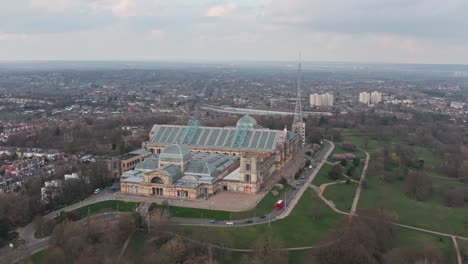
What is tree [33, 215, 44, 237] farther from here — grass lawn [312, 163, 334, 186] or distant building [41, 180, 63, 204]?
grass lawn [312, 163, 334, 186]

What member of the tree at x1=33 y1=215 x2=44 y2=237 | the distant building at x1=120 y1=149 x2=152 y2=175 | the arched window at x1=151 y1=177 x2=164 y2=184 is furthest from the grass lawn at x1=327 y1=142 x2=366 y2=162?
the tree at x1=33 y1=215 x2=44 y2=237

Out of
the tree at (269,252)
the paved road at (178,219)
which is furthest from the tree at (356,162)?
the tree at (269,252)

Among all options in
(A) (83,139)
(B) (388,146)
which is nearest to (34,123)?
(A) (83,139)

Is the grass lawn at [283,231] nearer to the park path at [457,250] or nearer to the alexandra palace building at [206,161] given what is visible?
the alexandra palace building at [206,161]

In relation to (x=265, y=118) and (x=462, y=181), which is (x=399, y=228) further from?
(x=265, y=118)

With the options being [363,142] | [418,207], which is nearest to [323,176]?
[418,207]
